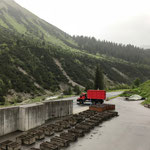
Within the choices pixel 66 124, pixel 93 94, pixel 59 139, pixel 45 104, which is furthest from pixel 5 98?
pixel 59 139

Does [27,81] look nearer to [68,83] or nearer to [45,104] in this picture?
[68,83]

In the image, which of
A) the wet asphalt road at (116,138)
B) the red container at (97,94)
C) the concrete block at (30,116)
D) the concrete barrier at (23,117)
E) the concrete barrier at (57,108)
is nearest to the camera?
the wet asphalt road at (116,138)

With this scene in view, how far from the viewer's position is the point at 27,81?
53844 mm

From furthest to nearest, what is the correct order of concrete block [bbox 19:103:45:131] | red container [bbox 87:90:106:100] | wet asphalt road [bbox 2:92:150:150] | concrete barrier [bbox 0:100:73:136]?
red container [bbox 87:90:106:100]
concrete block [bbox 19:103:45:131]
concrete barrier [bbox 0:100:73:136]
wet asphalt road [bbox 2:92:150:150]

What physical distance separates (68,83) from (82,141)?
61.3 meters

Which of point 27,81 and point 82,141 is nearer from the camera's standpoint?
point 82,141

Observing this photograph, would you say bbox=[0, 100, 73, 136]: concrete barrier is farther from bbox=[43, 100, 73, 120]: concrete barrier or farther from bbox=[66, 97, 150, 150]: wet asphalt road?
bbox=[66, 97, 150, 150]: wet asphalt road

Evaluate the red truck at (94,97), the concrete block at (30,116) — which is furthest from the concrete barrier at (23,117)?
the red truck at (94,97)

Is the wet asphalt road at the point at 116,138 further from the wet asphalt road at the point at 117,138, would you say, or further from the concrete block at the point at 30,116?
the concrete block at the point at 30,116

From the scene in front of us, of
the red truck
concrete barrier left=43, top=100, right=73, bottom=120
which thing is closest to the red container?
the red truck

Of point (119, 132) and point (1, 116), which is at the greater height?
point (1, 116)

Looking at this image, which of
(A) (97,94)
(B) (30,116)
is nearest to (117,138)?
(B) (30,116)

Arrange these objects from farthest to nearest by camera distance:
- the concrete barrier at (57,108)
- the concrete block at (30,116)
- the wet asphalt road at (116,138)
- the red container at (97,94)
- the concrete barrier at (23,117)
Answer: the red container at (97,94) → the concrete barrier at (57,108) → the concrete block at (30,116) → the concrete barrier at (23,117) → the wet asphalt road at (116,138)

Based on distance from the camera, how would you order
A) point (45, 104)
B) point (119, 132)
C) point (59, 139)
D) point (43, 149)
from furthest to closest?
1. point (45, 104)
2. point (119, 132)
3. point (59, 139)
4. point (43, 149)
